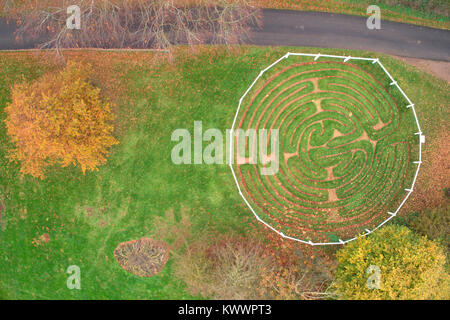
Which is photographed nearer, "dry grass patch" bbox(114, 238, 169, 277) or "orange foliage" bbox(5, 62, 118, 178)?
"orange foliage" bbox(5, 62, 118, 178)

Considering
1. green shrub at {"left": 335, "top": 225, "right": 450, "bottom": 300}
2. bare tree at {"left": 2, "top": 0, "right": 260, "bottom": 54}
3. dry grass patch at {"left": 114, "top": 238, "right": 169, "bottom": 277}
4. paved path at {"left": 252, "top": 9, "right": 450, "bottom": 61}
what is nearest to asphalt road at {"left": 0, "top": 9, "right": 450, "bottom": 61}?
paved path at {"left": 252, "top": 9, "right": 450, "bottom": 61}

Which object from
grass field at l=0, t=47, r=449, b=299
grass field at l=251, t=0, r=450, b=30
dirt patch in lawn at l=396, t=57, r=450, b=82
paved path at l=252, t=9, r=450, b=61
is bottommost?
grass field at l=0, t=47, r=449, b=299

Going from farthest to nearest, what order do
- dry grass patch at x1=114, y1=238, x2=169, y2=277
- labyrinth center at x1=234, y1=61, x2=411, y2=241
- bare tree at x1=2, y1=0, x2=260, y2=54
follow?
labyrinth center at x1=234, y1=61, x2=411, y2=241
dry grass patch at x1=114, y1=238, x2=169, y2=277
bare tree at x1=2, y1=0, x2=260, y2=54

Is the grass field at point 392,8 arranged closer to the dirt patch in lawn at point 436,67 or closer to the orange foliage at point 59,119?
the dirt patch in lawn at point 436,67

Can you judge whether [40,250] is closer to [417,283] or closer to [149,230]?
[149,230]

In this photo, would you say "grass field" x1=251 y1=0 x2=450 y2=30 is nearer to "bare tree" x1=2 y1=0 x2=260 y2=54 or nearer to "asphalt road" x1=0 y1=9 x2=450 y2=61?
"asphalt road" x1=0 y1=9 x2=450 y2=61

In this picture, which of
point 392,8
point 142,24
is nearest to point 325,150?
point 392,8

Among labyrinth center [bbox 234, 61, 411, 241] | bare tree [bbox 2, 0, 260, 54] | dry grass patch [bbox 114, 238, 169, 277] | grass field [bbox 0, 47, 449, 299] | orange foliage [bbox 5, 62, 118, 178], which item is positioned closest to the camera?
orange foliage [bbox 5, 62, 118, 178]
